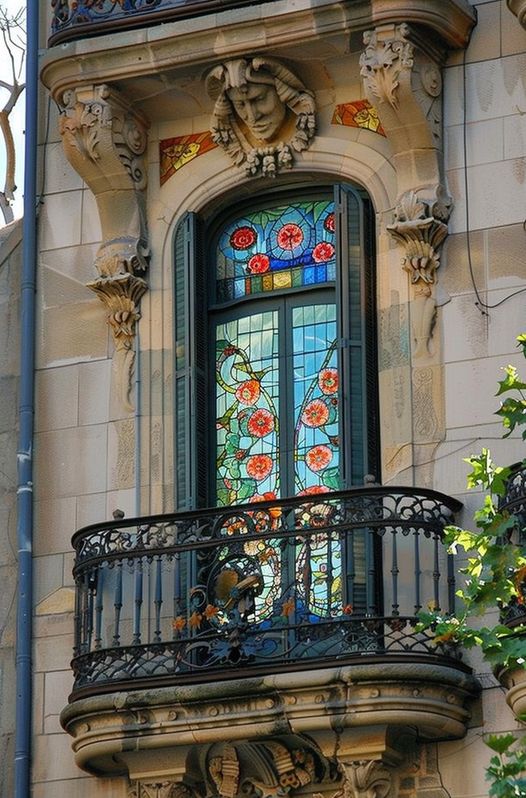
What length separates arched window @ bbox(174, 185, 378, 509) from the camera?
1834 centimetres

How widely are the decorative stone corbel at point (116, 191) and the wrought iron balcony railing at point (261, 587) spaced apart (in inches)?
56.6

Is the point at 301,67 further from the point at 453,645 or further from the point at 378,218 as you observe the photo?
the point at 453,645

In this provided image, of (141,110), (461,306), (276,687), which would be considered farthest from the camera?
(141,110)

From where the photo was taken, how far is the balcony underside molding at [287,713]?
16781 millimetres

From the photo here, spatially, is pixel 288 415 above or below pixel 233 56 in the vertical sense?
below

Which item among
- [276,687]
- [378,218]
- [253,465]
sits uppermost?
[378,218]

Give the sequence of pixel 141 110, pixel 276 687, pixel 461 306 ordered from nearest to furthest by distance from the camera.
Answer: pixel 276 687, pixel 461 306, pixel 141 110

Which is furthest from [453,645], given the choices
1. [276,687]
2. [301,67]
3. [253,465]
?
[301,67]

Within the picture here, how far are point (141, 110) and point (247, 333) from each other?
5.96 ft

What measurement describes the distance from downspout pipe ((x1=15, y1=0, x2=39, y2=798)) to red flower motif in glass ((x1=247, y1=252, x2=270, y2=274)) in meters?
1.60

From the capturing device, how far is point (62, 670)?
60.1ft

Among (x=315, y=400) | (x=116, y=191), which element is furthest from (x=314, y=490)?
(x=116, y=191)

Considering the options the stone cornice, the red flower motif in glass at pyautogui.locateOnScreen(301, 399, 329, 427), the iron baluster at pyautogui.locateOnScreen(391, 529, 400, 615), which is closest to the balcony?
the iron baluster at pyautogui.locateOnScreen(391, 529, 400, 615)

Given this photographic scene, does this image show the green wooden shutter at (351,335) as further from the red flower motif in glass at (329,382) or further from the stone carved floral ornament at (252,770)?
the stone carved floral ornament at (252,770)
